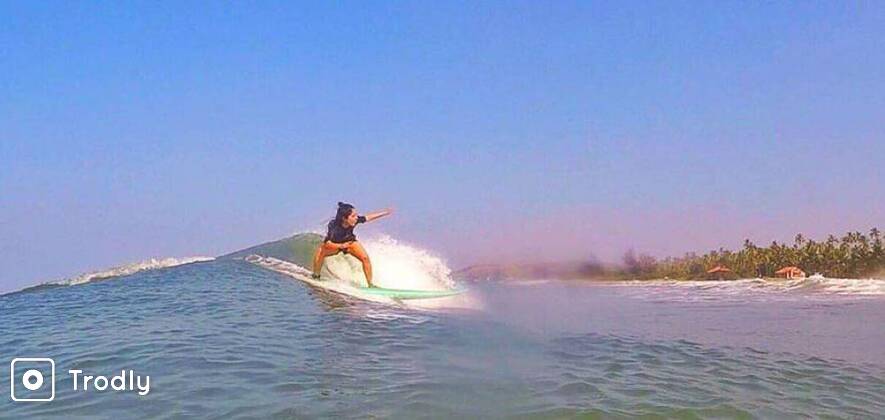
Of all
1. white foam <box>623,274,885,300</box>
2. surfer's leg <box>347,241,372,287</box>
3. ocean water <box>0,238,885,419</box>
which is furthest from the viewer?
white foam <box>623,274,885,300</box>

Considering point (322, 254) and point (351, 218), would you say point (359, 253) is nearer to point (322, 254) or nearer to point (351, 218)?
point (351, 218)

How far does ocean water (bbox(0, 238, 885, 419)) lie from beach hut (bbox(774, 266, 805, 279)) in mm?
95271

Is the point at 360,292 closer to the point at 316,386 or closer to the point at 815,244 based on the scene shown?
the point at 316,386

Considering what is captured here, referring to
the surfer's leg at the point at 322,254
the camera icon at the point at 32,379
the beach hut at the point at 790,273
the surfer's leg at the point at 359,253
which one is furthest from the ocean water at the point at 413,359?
the beach hut at the point at 790,273

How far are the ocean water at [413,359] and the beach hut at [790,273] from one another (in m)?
95.3

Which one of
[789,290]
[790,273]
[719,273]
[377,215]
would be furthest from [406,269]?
[719,273]

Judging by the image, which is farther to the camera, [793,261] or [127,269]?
[793,261]

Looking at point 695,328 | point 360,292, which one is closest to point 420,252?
point 360,292

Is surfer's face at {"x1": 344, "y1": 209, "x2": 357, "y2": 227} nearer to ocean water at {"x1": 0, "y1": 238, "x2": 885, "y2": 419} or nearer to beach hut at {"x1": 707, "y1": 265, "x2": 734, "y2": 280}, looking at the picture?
ocean water at {"x1": 0, "y1": 238, "x2": 885, "y2": 419}

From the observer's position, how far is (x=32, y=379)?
929cm

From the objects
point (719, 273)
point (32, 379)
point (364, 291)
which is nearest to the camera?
point (32, 379)

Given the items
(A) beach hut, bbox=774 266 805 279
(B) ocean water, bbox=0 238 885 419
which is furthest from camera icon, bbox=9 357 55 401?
(A) beach hut, bbox=774 266 805 279

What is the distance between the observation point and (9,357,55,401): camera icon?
8.43m

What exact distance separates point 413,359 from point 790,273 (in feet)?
364
